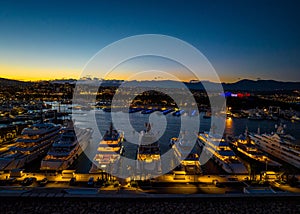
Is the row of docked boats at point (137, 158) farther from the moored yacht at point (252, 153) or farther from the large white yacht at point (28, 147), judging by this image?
the moored yacht at point (252, 153)

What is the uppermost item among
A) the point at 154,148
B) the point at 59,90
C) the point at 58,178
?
the point at 59,90

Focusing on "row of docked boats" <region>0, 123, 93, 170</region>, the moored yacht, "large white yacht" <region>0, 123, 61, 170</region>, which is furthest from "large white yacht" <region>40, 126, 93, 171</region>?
the moored yacht

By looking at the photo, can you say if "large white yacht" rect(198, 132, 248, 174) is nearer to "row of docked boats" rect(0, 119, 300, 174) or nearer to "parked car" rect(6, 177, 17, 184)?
"row of docked boats" rect(0, 119, 300, 174)

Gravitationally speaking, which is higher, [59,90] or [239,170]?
[59,90]

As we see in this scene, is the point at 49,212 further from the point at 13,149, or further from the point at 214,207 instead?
the point at 13,149

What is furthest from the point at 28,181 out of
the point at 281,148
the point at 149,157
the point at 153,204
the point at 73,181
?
the point at 281,148

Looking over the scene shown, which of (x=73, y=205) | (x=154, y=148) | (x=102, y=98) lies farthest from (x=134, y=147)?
(x=102, y=98)

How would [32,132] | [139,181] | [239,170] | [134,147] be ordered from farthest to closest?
[134,147]
[32,132]
[239,170]
[139,181]
